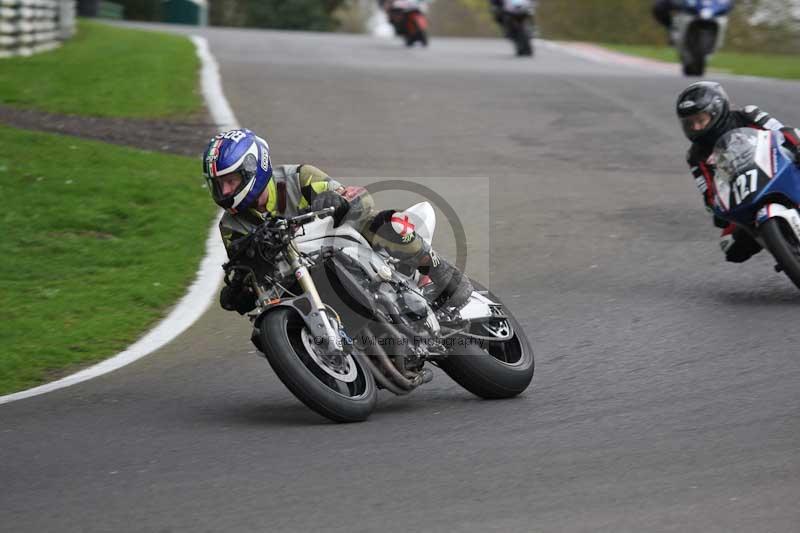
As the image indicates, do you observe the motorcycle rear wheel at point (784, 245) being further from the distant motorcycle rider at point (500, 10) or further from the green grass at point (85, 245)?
the distant motorcycle rider at point (500, 10)

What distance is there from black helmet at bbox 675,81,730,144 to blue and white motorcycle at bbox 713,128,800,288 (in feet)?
0.42

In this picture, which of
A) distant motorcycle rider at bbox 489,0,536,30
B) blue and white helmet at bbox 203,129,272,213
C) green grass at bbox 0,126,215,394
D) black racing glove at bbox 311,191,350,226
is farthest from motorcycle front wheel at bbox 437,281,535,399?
distant motorcycle rider at bbox 489,0,536,30

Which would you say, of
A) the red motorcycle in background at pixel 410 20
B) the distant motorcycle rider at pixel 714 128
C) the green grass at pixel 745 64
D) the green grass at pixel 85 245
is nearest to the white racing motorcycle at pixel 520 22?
the red motorcycle in background at pixel 410 20

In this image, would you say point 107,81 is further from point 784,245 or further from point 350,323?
point 350,323

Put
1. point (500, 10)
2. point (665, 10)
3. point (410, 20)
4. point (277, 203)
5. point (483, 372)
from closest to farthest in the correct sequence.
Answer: point (277, 203) → point (483, 372) → point (665, 10) → point (500, 10) → point (410, 20)

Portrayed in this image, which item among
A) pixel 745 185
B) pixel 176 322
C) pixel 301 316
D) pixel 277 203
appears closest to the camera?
pixel 301 316

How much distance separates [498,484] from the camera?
5297mm

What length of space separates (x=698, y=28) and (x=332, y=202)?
16.0 meters

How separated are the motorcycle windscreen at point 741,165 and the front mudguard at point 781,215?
20cm

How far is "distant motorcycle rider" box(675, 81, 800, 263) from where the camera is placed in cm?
942

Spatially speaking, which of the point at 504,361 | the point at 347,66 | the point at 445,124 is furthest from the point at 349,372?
the point at 347,66

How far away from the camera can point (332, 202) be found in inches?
256

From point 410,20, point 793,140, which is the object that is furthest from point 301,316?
Result: point 410,20

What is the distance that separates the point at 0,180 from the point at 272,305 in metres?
7.50
